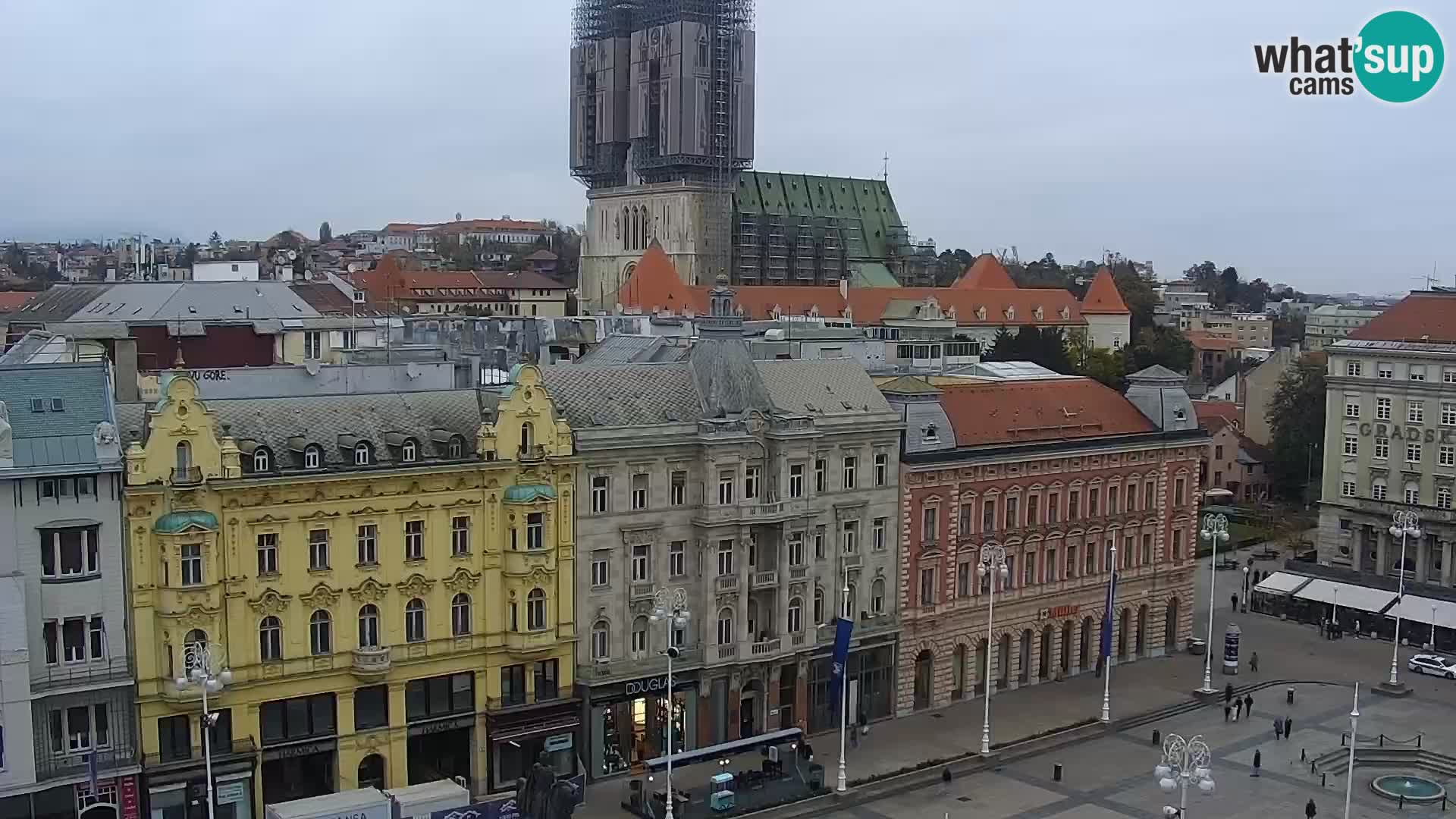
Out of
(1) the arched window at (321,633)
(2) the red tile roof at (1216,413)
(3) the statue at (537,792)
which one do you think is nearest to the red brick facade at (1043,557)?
(3) the statue at (537,792)

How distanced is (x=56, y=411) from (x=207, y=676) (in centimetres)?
1197

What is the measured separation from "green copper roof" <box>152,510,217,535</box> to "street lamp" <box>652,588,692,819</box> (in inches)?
630

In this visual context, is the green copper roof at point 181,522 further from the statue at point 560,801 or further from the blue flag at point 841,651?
the blue flag at point 841,651

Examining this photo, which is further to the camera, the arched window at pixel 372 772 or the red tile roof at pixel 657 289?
the red tile roof at pixel 657 289

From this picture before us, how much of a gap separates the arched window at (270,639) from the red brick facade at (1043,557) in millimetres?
29946

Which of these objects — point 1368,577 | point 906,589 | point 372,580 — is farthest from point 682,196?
point 372,580

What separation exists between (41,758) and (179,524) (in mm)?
8765

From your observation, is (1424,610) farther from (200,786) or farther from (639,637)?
(200,786)

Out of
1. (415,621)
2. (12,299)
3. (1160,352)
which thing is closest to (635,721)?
(415,621)

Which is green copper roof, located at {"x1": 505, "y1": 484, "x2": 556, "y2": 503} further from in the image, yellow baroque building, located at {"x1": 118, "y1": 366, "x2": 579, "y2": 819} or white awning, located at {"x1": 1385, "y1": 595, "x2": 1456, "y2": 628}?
white awning, located at {"x1": 1385, "y1": 595, "x2": 1456, "y2": 628}

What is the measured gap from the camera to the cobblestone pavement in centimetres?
6219

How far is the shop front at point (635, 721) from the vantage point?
63375 mm

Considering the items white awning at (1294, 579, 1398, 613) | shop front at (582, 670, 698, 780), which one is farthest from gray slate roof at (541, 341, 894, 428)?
white awning at (1294, 579, 1398, 613)

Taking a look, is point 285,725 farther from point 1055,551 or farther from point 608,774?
point 1055,551
